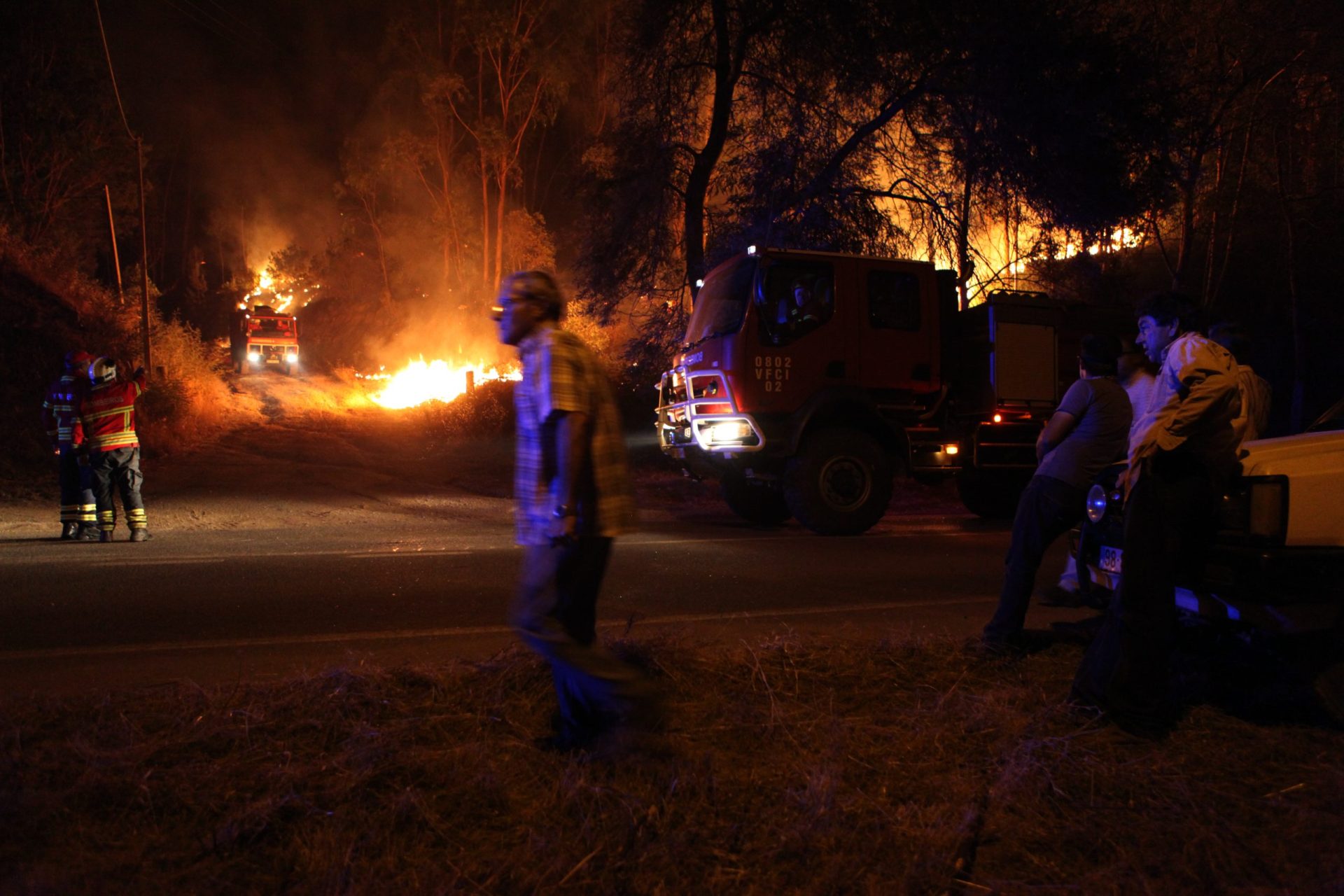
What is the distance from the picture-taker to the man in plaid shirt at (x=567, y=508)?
10.5ft

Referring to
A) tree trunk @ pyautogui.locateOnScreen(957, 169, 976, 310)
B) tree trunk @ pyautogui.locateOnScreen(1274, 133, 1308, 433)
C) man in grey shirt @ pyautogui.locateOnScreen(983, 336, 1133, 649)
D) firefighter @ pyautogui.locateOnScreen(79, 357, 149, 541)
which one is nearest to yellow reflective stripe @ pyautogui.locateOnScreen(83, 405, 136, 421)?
firefighter @ pyautogui.locateOnScreen(79, 357, 149, 541)

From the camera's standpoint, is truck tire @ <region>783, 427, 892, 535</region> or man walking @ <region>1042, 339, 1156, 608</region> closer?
man walking @ <region>1042, 339, 1156, 608</region>

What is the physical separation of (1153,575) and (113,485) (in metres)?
9.73

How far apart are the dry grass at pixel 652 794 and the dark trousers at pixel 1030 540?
686mm

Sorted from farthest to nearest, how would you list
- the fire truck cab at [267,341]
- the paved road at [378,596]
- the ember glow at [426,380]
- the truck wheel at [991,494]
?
the fire truck cab at [267,341]
the ember glow at [426,380]
the truck wheel at [991,494]
the paved road at [378,596]

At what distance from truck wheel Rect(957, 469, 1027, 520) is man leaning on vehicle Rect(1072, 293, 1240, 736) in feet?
27.5

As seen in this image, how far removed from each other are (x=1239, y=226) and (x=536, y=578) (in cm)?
2394

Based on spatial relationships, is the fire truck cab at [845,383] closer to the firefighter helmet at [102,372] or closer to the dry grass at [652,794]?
the dry grass at [652,794]

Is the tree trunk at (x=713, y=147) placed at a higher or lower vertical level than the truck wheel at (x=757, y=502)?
higher

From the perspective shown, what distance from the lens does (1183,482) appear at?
374cm

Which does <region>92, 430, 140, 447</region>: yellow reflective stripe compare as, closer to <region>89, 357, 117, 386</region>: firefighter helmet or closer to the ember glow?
<region>89, 357, 117, 386</region>: firefighter helmet

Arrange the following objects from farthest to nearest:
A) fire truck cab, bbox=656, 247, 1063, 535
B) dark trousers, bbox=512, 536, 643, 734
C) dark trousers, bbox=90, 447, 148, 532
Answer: fire truck cab, bbox=656, 247, 1063, 535
dark trousers, bbox=90, 447, 148, 532
dark trousers, bbox=512, 536, 643, 734

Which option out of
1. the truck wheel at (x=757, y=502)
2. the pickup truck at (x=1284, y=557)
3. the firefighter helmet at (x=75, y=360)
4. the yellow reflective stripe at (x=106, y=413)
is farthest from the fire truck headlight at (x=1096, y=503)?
the firefighter helmet at (x=75, y=360)

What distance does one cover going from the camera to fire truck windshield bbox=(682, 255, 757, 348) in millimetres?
9867
